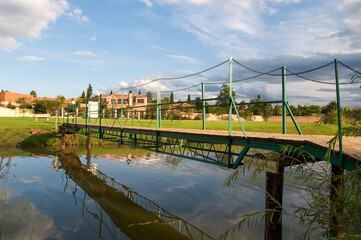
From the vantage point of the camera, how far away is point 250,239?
22.8ft

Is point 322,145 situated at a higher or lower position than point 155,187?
higher

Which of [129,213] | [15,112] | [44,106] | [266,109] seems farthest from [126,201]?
[15,112]

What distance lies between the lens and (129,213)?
912 cm

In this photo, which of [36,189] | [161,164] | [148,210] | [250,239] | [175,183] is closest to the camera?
[250,239]

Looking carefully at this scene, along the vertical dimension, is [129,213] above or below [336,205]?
below

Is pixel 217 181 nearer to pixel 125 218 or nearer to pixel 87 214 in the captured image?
pixel 125 218

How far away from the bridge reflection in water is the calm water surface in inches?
1.0

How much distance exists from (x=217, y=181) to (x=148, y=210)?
492 cm

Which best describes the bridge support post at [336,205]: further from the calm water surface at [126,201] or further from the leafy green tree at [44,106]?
the leafy green tree at [44,106]

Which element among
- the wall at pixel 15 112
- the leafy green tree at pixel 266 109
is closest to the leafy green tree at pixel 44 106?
the wall at pixel 15 112

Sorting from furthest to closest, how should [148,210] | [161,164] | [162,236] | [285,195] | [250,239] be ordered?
[161,164] < [285,195] < [148,210] < [162,236] < [250,239]

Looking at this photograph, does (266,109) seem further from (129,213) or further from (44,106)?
(44,106)

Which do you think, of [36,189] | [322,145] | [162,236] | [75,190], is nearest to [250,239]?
[162,236]

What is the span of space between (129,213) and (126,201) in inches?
50.1
